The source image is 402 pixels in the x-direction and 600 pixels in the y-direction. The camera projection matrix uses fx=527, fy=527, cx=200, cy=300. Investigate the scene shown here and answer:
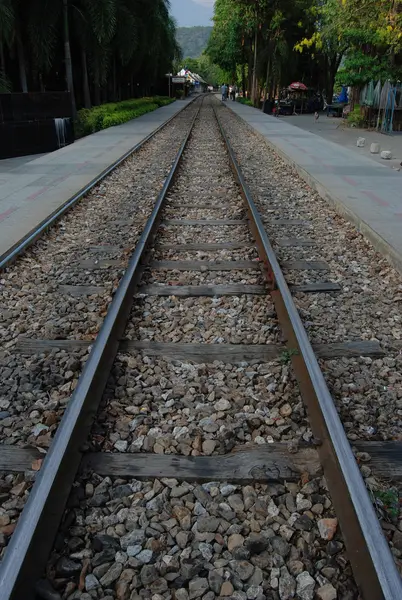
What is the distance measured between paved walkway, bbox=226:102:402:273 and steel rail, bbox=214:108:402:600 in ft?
9.13

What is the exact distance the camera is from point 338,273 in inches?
232

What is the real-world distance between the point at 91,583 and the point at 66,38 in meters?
24.4

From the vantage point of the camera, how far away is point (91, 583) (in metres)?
2.17

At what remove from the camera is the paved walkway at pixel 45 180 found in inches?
300

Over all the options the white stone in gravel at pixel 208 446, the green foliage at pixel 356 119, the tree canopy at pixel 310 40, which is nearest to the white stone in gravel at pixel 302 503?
the white stone in gravel at pixel 208 446

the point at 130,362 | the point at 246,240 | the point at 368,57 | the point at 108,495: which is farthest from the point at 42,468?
the point at 368,57

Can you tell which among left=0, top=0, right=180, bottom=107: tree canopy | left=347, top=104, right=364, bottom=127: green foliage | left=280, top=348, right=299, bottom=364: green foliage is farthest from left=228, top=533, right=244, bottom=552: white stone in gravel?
left=347, top=104, right=364, bottom=127: green foliage

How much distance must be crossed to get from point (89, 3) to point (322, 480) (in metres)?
25.1

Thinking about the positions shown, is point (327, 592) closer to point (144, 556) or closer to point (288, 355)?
point (144, 556)

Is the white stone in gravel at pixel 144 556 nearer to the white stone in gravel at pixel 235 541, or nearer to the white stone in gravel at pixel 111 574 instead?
the white stone in gravel at pixel 111 574

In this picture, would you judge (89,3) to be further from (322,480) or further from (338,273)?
(322,480)

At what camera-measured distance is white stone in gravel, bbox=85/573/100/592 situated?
7.07 feet

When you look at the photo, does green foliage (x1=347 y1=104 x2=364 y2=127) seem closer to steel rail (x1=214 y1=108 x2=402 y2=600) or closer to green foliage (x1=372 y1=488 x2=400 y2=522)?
steel rail (x1=214 y1=108 x2=402 y2=600)

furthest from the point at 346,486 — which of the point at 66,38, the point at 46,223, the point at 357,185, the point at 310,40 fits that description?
the point at 66,38
